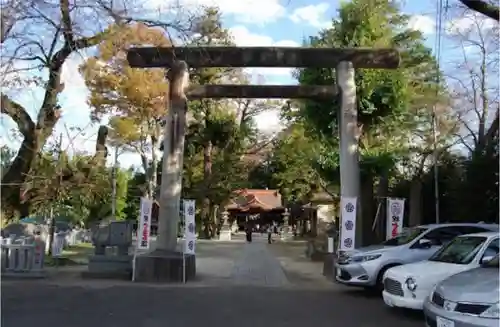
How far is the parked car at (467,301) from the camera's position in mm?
6863

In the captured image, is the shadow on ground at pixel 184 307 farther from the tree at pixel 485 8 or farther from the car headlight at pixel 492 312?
the tree at pixel 485 8

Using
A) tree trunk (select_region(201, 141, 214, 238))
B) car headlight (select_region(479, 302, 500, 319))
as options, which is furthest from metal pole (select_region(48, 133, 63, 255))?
tree trunk (select_region(201, 141, 214, 238))

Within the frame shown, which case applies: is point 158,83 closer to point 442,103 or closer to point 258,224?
point 442,103

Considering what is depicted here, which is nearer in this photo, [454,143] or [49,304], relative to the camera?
[49,304]

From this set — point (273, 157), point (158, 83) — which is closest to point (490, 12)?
point (158, 83)

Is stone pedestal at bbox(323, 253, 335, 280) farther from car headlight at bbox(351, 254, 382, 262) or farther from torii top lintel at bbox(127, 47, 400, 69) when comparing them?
torii top lintel at bbox(127, 47, 400, 69)

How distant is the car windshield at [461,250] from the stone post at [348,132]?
6.91 meters

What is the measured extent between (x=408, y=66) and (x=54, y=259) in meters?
15.2

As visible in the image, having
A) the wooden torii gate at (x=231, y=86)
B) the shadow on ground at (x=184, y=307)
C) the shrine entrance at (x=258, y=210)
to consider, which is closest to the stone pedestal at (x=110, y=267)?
the wooden torii gate at (x=231, y=86)

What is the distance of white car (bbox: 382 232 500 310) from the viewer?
32.5 ft

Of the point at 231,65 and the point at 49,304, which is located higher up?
the point at 231,65

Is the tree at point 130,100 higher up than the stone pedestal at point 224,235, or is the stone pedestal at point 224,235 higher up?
the tree at point 130,100

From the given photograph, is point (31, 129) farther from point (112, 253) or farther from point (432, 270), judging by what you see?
point (432, 270)

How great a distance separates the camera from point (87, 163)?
914 inches
